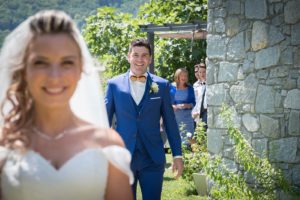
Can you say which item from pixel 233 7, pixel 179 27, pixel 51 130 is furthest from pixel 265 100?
pixel 51 130

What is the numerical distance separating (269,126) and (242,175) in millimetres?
624

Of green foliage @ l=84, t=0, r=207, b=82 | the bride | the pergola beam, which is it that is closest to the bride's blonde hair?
the bride

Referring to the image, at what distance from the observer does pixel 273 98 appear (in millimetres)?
7605

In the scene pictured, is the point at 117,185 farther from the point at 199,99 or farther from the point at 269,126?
the point at 199,99

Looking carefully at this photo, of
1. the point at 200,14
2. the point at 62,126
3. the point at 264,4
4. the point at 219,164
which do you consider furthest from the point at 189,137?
the point at 62,126

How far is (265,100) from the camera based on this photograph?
766 cm

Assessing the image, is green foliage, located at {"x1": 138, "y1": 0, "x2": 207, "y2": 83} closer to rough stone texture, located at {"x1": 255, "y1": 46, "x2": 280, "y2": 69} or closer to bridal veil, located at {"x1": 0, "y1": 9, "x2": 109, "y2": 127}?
rough stone texture, located at {"x1": 255, "y1": 46, "x2": 280, "y2": 69}

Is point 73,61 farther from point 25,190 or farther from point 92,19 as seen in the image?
point 92,19

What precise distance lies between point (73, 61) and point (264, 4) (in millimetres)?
5342

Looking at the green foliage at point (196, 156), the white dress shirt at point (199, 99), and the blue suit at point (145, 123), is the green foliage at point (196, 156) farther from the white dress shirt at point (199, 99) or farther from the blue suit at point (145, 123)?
the blue suit at point (145, 123)

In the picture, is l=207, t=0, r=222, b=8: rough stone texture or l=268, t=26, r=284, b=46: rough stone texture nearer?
l=268, t=26, r=284, b=46: rough stone texture

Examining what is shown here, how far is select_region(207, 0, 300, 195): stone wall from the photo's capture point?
24.7ft

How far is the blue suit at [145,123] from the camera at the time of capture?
556cm

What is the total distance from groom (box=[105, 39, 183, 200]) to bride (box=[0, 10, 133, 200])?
279cm
